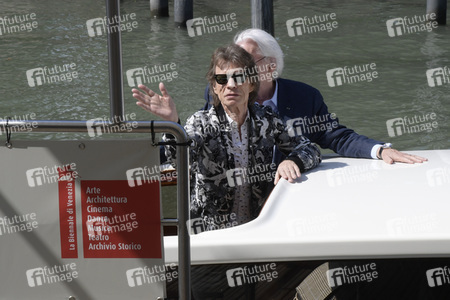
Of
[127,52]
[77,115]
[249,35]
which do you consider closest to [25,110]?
[77,115]

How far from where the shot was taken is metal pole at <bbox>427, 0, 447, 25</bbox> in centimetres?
1238

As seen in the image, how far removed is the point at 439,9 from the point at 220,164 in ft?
34.7

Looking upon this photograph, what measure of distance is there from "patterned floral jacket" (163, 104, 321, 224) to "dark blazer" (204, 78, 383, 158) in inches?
15.6

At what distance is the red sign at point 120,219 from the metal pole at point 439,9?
36.8ft

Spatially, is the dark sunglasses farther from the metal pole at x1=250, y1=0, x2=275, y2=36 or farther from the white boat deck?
the metal pole at x1=250, y1=0, x2=275, y2=36

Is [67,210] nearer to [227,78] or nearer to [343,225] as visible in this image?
[343,225]

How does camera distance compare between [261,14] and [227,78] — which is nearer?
[227,78]

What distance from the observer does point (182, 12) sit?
12.9 metres

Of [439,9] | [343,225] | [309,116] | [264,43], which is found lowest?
[343,225]

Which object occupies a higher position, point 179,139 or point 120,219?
point 179,139

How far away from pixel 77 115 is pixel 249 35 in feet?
18.5

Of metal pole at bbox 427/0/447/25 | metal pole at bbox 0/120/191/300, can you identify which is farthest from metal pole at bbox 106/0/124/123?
metal pole at bbox 427/0/447/25

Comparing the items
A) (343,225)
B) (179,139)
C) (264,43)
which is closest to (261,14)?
(264,43)

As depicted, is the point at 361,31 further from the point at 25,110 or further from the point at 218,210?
the point at 218,210
